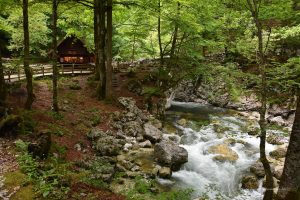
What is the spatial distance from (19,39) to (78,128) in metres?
22.3

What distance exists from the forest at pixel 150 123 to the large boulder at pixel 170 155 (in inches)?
2.6

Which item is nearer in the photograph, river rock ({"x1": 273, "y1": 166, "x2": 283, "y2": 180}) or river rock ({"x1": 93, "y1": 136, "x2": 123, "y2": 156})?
river rock ({"x1": 273, "y1": 166, "x2": 283, "y2": 180})

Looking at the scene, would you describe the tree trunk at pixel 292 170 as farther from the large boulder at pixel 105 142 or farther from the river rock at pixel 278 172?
the large boulder at pixel 105 142

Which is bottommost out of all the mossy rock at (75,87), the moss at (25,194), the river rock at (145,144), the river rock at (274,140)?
the river rock at (274,140)

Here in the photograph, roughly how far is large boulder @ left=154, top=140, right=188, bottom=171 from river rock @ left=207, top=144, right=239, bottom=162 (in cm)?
241

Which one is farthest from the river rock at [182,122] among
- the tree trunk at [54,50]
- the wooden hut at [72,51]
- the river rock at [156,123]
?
the wooden hut at [72,51]

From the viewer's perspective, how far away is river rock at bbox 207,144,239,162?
17.9 m

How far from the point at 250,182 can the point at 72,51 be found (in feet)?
103

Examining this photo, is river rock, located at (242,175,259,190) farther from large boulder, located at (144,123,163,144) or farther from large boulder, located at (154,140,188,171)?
large boulder, located at (144,123,163,144)

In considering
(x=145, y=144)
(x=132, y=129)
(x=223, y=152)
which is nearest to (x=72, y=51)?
(x=132, y=129)

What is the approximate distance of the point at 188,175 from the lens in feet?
51.8

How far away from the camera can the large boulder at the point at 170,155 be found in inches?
625

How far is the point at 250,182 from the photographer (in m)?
14.8

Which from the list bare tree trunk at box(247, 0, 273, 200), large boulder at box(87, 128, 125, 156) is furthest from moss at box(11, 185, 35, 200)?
bare tree trunk at box(247, 0, 273, 200)
